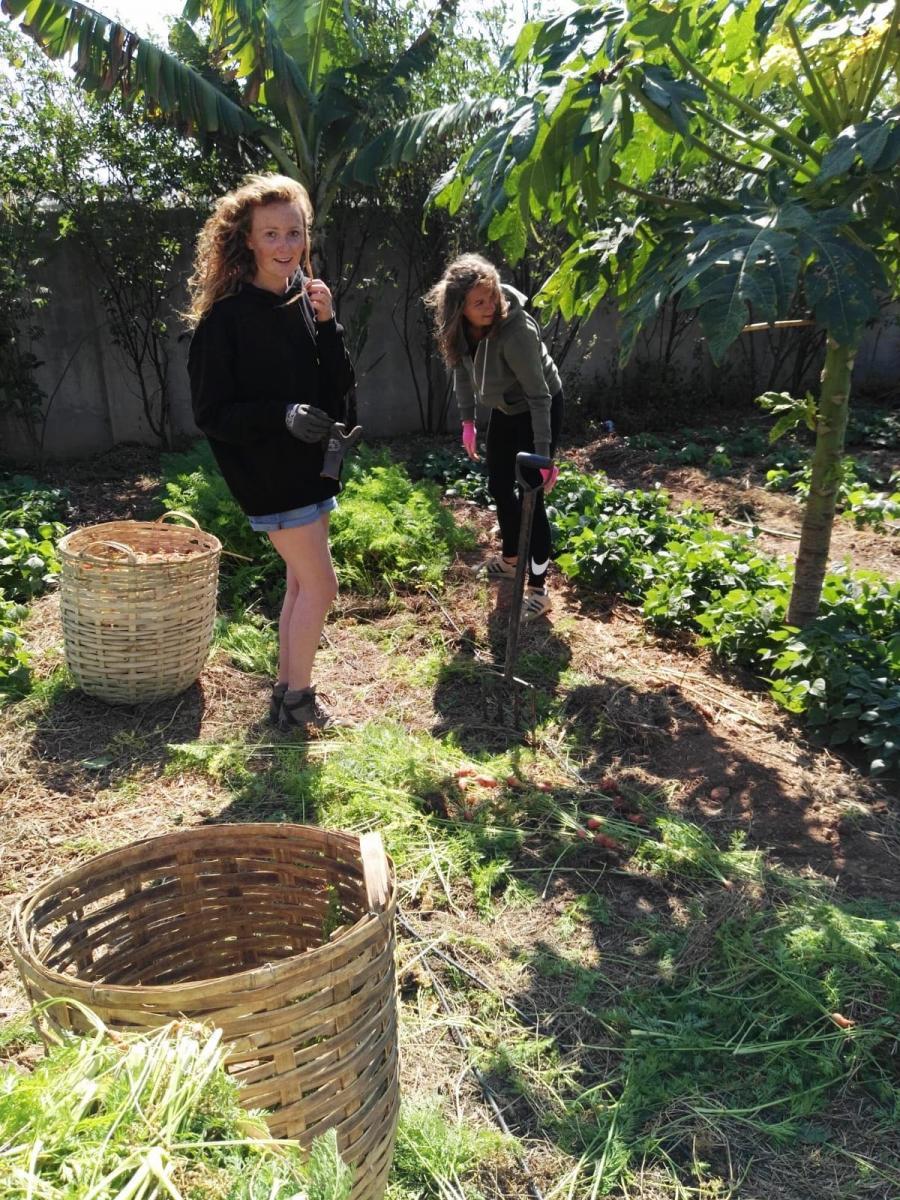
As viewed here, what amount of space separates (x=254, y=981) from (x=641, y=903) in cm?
177

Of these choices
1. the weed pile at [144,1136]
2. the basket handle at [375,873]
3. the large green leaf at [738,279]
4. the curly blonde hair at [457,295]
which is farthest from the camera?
the curly blonde hair at [457,295]

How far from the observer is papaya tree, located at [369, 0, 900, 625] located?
259cm

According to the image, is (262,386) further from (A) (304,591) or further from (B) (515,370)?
(B) (515,370)

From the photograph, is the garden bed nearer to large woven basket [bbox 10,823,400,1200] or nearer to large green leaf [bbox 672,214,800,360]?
large woven basket [bbox 10,823,400,1200]

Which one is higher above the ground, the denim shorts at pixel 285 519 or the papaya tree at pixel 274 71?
the papaya tree at pixel 274 71

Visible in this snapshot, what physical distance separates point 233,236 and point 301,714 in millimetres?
2002

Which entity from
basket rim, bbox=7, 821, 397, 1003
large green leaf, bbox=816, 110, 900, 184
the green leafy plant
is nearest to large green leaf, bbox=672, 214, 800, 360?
large green leaf, bbox=816, 110, 900, 184

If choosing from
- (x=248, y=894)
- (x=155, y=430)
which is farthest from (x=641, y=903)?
(x=155, y=430)

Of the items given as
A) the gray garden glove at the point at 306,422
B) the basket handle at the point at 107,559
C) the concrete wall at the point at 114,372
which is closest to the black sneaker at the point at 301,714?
the basket handle at the point at 107,559

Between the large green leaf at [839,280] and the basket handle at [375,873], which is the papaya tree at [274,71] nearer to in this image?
the large green leaf at [839,280]

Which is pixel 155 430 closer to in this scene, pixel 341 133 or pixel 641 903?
pixel 341 133

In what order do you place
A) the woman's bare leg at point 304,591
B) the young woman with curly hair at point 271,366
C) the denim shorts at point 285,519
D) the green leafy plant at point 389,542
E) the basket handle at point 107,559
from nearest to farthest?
1. the young woman with curly hair at point 271,366
2. the denim shorts at point 285,519
3. the woman's bare leg at point 304,591
4. the basket handle at point 107,559
5. the green leafy plant at point 389,542

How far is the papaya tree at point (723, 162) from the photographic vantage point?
2.59m

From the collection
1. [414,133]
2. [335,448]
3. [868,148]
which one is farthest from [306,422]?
[414,133]
